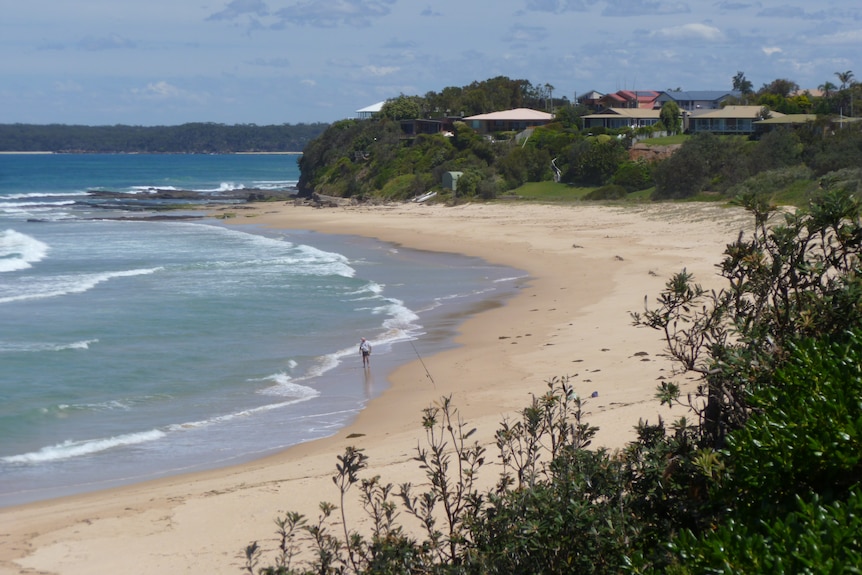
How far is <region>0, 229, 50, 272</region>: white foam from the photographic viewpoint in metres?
34.2

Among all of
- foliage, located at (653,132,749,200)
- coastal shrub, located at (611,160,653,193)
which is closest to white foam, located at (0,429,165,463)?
Result: foliage, located at (653,132,749,200)

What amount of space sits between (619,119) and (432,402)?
65.3m

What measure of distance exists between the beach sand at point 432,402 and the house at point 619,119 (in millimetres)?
40904

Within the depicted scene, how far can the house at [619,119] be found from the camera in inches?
2879

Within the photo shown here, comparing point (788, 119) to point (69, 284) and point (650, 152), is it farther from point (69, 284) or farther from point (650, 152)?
point (69, 284)

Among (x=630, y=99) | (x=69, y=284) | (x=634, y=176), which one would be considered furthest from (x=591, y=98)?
(x=69, y=284)

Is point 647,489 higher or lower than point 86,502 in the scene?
higher

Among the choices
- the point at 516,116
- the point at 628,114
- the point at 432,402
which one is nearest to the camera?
the point at 432,402

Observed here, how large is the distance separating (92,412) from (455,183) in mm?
45295

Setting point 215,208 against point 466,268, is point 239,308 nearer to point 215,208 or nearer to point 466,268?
point 466,268

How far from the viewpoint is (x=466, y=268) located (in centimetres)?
3133

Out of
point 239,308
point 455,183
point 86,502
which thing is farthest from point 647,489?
point 455,183

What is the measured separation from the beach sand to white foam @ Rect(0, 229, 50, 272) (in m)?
17.2

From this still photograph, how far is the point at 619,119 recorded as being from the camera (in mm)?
73438
